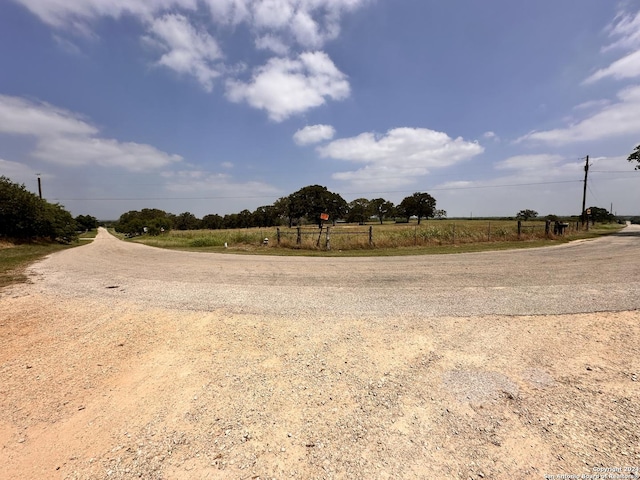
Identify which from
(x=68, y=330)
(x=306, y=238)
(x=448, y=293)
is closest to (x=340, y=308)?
(x=448, y=293)

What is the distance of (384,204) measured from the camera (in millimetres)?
93000

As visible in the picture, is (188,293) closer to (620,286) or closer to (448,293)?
(448,293)

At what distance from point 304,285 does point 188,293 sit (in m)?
2.87

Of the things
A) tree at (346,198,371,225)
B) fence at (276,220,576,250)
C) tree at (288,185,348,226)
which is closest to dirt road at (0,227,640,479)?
fence at (276,220,576,250)

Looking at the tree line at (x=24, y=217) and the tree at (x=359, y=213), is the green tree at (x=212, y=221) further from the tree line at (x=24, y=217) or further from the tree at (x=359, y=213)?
the tree line at (x=24, y=217)

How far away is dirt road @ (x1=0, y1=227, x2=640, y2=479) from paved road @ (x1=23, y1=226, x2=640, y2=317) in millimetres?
93

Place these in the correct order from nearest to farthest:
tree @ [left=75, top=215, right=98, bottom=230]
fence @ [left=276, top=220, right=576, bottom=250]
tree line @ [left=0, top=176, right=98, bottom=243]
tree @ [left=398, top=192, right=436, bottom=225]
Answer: fence @ [left=276, top=220, right=576, bottom=250] < tree line @ [left=0, top=176, right=98, bottom=243] < tree @ [left=398, top=192, right=436, bottom=225] < tree @ [left=75, top=215, right=98, bottom=230]

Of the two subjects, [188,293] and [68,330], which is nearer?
[68,330]

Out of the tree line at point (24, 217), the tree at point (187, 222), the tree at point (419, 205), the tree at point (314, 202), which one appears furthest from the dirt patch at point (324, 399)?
the tree at point (187, 222)

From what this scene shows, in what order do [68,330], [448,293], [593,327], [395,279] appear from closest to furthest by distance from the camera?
[593,327], [68,330], [448,293], [395,279]

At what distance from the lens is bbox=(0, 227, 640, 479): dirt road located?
2215 mm

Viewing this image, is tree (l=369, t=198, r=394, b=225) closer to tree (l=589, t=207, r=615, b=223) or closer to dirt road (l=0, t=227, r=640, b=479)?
tree (l=589, t=207, r=615, b=223)

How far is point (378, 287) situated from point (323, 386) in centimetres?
441

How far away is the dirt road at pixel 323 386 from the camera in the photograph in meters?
2.21
